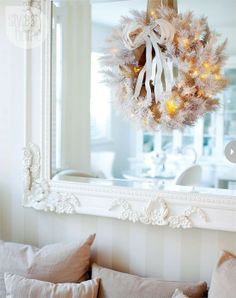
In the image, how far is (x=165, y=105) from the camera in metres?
2.07

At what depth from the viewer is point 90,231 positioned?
229 centimetres

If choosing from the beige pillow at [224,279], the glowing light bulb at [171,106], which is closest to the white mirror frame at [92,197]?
the beige pillow at [224,279]

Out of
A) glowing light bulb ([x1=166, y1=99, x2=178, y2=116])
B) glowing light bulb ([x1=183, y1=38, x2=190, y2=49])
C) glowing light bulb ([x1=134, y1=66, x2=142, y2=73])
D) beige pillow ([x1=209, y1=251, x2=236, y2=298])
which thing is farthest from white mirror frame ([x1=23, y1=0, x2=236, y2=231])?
glowing light bulb ([x1=183, y1=38, x2=190, y2=49])

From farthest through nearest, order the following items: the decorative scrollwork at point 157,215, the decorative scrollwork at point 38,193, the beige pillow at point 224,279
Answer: the decorative scrollwork at point 38,193
the decorative scrollwork at point 157,215
the beige pillow at point 224,279

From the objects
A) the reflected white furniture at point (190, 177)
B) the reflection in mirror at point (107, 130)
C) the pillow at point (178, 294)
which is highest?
the reflection in mirror at point (107, 130)

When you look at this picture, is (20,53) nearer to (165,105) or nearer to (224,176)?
(165,105)

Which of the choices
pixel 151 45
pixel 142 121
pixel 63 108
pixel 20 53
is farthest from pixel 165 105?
pixel 20 53

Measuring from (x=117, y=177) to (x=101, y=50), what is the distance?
61 cm

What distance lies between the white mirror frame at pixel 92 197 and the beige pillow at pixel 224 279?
0.47 ft

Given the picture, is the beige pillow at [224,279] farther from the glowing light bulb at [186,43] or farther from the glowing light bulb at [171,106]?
the glowing light bulb at [186,43]

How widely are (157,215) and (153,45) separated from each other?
0.77m

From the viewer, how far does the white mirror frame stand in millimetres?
2010

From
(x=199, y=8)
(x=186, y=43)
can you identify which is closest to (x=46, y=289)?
(x=186, y=43)

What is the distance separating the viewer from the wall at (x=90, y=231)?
81.9 inches
